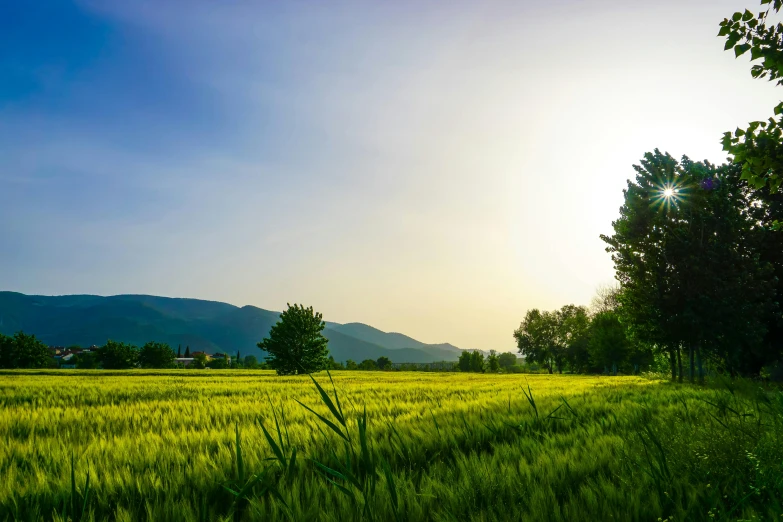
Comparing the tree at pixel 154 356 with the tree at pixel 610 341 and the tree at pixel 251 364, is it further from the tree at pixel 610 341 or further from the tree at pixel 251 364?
the tree at pixel 610 341

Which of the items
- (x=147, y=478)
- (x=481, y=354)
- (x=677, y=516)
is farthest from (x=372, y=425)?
(x=481, y=354)

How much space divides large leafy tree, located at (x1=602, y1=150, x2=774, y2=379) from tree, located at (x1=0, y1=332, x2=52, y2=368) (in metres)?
123

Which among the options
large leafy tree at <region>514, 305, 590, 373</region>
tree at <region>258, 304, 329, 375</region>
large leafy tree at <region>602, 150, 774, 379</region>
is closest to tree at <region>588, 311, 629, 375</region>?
large leafy tree at <region>514, 305, 590, 373</region>

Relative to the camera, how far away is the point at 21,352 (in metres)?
91.1

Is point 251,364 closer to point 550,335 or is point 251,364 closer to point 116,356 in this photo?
point 116,356

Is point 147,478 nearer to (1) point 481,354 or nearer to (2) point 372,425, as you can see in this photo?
(2) point 372,425

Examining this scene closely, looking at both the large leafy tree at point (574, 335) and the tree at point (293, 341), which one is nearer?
the tree at point (293, 341)

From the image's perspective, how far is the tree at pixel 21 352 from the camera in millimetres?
88188

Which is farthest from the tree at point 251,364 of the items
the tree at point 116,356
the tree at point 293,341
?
the tree at point 293,341

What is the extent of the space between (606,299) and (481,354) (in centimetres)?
3562

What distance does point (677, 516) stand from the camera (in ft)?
6.13

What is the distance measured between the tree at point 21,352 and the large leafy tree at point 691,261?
12302cm

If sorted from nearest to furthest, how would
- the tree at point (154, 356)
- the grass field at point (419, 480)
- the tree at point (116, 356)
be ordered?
1. the grass field at point (419, 480)
2. the tree at point (116, 356)
3. the tree at point (154, 356)

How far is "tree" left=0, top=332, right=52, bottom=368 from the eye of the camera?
88.2 m
